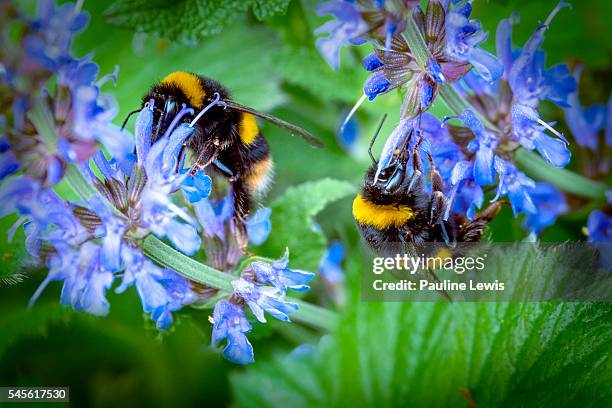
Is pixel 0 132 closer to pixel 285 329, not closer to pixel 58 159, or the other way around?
pixel 58 159

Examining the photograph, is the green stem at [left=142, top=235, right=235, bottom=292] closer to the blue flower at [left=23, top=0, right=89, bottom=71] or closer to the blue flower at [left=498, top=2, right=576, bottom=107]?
the blue flower at [left=23, top=0, right=89, bottom=71]

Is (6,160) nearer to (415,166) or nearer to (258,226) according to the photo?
(258,226)

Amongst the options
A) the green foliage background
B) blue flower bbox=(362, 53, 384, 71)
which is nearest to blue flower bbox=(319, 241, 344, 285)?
the green foliage background

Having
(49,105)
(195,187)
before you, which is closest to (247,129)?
(195,187)

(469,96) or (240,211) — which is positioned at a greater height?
(469,96)

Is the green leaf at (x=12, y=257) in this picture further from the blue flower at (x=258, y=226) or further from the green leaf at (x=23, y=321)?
the blue flower at (x=258, y=226)
